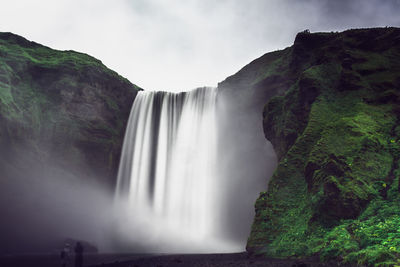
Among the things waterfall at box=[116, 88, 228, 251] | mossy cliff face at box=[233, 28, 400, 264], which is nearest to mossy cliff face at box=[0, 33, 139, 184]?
waterfall at box=[116, 88, 228, 251]

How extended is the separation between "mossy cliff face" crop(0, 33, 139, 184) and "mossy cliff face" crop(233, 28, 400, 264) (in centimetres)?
2409

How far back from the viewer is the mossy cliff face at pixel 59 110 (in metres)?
33.1

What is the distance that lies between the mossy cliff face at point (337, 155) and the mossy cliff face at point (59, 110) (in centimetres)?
2409

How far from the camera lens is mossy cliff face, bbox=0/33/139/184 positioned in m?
33.1

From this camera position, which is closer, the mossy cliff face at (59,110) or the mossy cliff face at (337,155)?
the mossy cliff face at (337,155)

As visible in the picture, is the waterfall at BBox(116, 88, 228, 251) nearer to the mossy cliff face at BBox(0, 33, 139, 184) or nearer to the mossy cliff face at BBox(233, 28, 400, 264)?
the mossy cliff face at BBox(0, 33, 139, 184)

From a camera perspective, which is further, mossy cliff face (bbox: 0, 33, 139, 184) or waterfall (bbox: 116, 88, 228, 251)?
waterfall (bbox: 116, 88, 228, 251)

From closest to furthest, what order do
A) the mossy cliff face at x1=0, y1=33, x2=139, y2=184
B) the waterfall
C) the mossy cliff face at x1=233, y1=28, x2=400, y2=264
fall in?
1. the mossy cliff face at x1=233, y1=28, x2=400, y2=264
2. the mossy cliff face at x1=0, y1=33, x2=139, y2=184
3. the waterfall

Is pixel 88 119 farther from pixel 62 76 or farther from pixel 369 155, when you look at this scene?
pixel 369 155

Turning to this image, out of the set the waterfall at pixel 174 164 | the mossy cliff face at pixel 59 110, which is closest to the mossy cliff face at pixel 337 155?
the waterfall at pixel 174 164

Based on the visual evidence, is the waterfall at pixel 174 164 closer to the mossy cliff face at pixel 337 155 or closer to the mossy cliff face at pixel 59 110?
the mossy cliff face at pixel 59 110

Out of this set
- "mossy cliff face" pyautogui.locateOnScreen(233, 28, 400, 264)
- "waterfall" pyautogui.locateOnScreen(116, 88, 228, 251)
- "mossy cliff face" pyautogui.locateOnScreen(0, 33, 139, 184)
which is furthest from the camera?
"waterfall" pyautogui.locateOnScreen(116, 88, 228, 251)

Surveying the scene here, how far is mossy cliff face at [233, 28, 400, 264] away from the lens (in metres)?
14.4

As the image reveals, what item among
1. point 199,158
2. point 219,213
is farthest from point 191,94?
point 219,213
